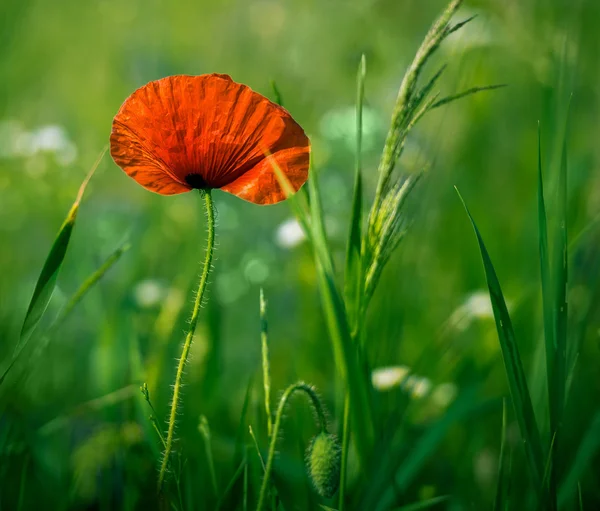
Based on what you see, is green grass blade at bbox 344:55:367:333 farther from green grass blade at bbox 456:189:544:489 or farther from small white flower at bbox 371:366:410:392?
small white flower at bbox 371:366:410:392

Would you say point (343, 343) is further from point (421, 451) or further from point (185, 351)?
point (421, 451)

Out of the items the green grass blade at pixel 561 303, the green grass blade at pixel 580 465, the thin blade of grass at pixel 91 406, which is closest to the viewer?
the green grass blade at pixel 561 303

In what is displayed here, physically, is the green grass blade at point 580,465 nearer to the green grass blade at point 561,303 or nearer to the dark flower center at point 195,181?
A: the green grass blade at point 561,303

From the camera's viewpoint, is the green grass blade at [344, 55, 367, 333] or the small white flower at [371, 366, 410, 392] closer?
the green grass blade at [344, 55, 367, 333]

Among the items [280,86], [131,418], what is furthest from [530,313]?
[280,86]

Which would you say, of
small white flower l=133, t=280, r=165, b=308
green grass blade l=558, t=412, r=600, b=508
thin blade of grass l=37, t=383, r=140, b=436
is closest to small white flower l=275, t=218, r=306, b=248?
small white flower l=133, t=280, r=165, b=308

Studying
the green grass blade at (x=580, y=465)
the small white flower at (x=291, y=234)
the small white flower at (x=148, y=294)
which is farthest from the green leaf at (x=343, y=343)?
the small white flower at (x=148, y=294)

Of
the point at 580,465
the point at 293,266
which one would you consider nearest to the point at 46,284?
the point at 580,465
